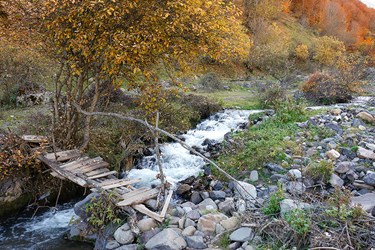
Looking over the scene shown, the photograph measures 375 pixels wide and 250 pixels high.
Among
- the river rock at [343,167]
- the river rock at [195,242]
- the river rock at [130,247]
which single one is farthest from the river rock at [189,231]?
the river rock at [343,167]

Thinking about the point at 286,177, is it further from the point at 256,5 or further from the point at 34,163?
the point at 256,5

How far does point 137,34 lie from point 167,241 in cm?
376

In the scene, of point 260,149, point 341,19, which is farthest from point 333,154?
point 341,19

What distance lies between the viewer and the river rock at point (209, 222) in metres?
5.36

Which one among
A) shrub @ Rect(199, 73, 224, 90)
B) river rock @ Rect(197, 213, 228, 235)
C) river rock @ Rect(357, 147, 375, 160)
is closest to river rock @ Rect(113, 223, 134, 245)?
river rock @ Rect(197, 213, 228, 235)

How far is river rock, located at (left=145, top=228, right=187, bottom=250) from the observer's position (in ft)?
16.5

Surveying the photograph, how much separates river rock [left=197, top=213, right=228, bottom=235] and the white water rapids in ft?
10.3

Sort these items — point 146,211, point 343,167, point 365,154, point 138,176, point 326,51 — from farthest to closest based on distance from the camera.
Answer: point 326,51 < point 138,176 < point 365,154 < point 343,167 < point 146,211

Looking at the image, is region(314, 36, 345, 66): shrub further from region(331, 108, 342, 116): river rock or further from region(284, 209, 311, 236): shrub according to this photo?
region(284, 209, 311, 236): shrub

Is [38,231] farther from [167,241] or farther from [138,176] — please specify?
[167,241]

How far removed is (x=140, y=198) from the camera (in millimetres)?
5973

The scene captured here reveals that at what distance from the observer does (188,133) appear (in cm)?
1198

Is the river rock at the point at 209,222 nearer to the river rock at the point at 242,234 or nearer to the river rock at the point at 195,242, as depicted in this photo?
the river rock at the point at 195,242

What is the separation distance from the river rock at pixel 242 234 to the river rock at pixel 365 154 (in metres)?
4.06
